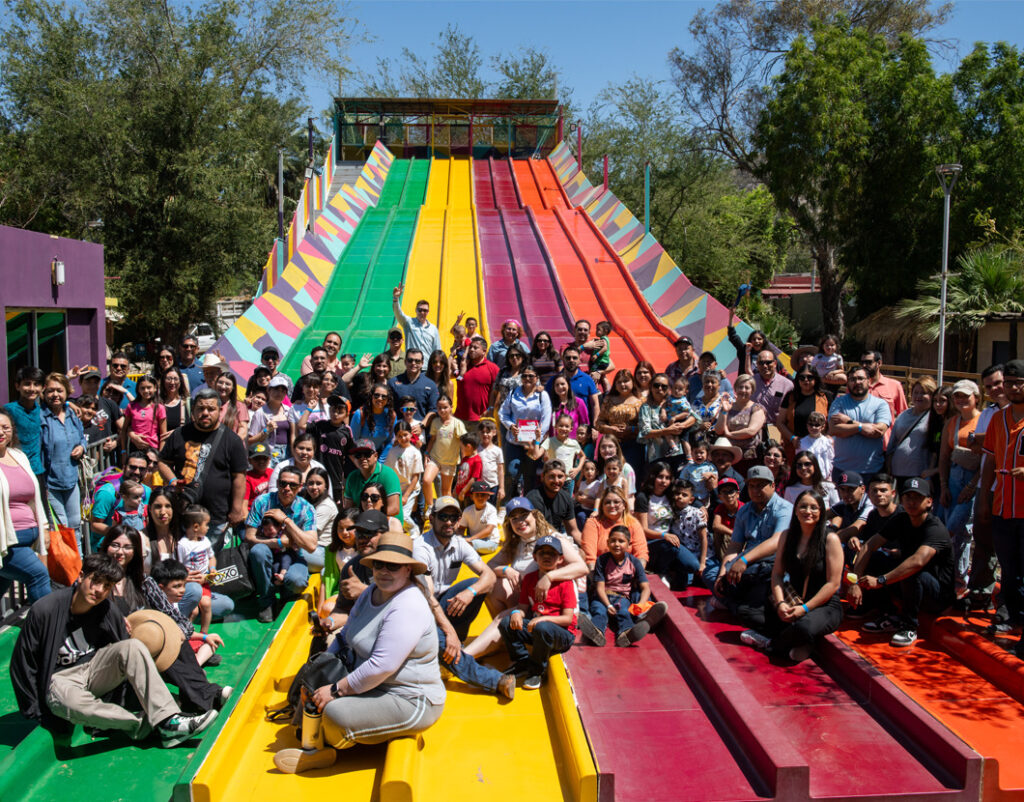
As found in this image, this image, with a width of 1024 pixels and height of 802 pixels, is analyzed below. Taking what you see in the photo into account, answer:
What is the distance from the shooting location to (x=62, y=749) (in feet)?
16.2

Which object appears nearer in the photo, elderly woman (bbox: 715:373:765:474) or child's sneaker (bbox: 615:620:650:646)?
child's sneaker (bbox: 615:620:650:646)

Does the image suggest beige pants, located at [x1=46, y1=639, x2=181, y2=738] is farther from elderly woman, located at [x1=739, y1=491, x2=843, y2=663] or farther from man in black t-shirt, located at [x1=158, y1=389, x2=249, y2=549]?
elderly woman, located at [x1=739, y1=491, x2=843, y2=663]

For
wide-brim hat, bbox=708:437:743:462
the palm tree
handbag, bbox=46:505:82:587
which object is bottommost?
handbag, bbox=46:505:82:587

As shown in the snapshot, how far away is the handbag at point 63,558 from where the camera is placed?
606 centimetres

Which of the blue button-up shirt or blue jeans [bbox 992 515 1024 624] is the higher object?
the blue button-up shirt

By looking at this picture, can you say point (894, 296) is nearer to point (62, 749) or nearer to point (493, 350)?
point (493, 350)

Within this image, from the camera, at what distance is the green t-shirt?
23.0 ft

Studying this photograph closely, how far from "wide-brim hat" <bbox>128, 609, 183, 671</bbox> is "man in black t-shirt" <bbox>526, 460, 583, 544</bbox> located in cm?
278

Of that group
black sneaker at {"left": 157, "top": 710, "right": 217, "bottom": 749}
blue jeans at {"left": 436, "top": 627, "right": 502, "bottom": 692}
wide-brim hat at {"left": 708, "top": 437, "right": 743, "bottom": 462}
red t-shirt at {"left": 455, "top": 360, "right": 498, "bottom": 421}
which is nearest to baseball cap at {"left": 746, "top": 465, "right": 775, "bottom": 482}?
wide-brim hat at {"left": 708, "top": 437, "right": 743, "bottom": 462}

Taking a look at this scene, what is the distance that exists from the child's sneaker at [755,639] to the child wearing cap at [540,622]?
1175 millimetres

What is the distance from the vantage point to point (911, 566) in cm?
593

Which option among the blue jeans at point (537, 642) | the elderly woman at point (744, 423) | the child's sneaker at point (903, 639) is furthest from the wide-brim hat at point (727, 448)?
the blue jeans at point (537, 642)

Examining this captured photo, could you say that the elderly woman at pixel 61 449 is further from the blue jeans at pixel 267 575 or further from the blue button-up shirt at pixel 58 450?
the blue jeans at pixel 267 575

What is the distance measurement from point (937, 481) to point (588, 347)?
13.1 ft
